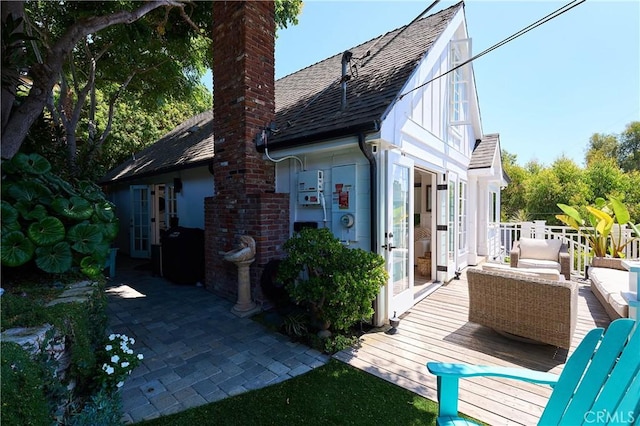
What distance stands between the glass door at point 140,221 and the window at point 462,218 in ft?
33.0

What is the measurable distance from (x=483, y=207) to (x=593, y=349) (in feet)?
30.2

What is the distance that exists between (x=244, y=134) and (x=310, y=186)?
5.23ft

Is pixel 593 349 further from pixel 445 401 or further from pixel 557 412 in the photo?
pixel 445 401

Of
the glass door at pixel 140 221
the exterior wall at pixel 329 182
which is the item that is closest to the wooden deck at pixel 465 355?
the exterior wall at pixel 329 182

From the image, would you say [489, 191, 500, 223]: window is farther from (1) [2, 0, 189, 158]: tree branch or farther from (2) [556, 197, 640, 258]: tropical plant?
(1) [2, 0, 189, 158]: tree branch

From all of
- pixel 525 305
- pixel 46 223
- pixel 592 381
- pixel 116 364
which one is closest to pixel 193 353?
pixel 116 364

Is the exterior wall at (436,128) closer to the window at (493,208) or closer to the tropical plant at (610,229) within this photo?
the window at (493,208)

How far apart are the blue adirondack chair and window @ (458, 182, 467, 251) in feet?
21.3

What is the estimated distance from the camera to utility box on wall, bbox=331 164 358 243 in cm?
466

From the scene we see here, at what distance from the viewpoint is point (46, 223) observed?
3047 mm

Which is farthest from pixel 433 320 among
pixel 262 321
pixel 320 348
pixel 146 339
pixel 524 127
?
pixel 524 127

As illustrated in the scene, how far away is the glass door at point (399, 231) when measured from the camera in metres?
4.50

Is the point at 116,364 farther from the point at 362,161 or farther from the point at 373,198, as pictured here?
the point at 362,161

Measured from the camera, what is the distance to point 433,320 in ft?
15.9
